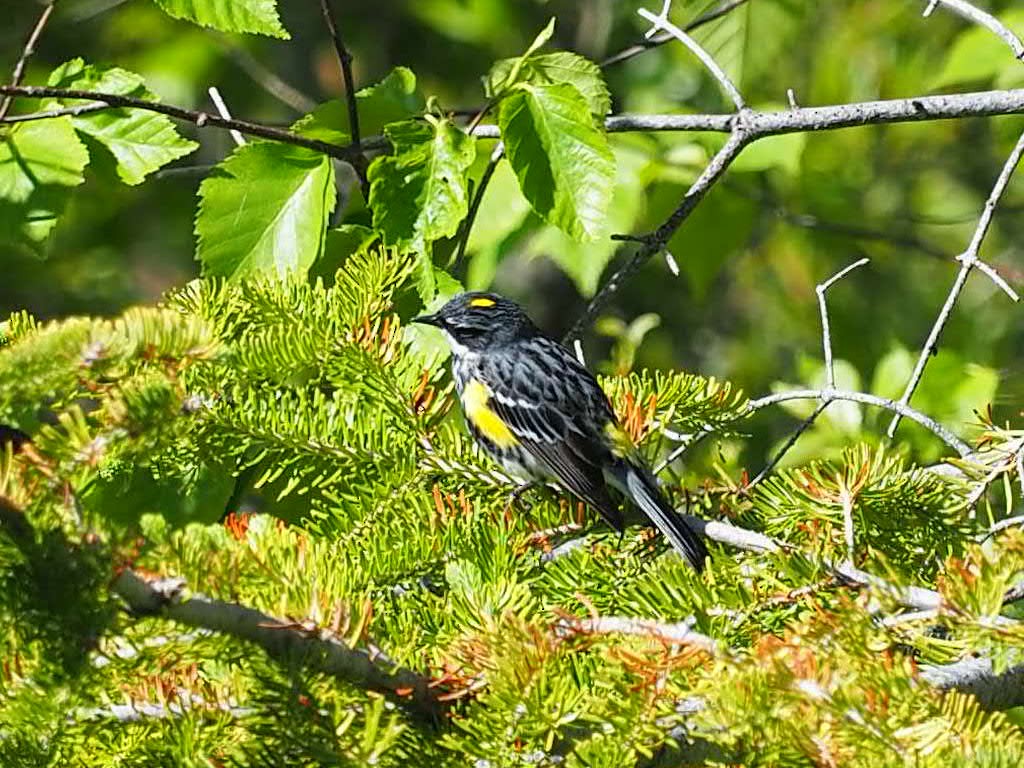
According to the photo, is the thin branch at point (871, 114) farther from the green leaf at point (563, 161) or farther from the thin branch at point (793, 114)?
the green leaf at point (563, 161)

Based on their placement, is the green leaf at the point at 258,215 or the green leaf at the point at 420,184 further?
the green leaf at the point at 258,215

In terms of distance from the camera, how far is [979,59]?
3.93 m

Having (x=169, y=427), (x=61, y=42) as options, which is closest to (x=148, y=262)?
(x=61, y=42)

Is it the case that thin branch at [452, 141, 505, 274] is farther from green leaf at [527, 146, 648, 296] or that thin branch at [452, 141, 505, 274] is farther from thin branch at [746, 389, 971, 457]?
thin branch at [746, 389, 971, 457]

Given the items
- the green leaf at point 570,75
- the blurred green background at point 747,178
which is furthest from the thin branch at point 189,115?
the blurred green background at point 747,178

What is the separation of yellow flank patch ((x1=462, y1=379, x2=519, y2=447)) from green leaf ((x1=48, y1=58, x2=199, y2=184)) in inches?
37.1

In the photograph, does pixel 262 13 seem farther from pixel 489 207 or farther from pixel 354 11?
pixel 354 11

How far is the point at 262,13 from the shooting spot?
105 inches

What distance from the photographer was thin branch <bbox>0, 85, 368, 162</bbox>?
269cm

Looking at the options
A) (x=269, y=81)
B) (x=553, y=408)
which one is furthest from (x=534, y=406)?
(x=269, y=81)

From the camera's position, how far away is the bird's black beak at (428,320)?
2784 mm

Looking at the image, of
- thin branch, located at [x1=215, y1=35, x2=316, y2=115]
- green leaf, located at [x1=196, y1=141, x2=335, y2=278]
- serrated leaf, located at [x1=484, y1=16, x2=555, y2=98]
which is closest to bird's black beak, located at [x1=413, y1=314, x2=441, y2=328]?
green leaf, located at [x1=196, y1=141, x2=335, y2=278]

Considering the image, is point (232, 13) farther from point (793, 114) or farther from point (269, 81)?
point (269, 81)

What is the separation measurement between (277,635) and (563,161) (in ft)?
5.19
